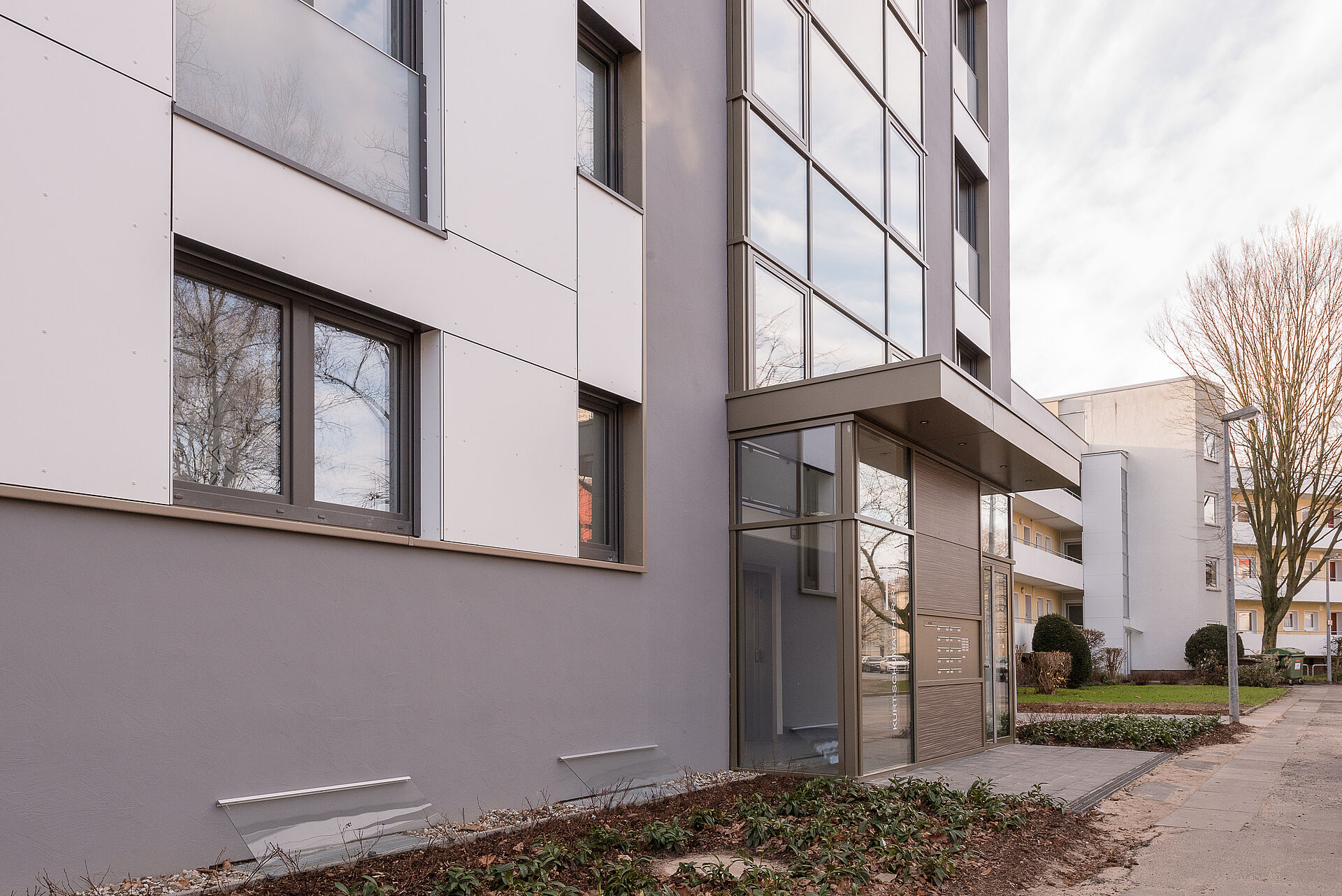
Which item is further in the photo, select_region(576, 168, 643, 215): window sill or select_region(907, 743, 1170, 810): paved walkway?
select_region(907, 743, 1170, 810): paved walkway

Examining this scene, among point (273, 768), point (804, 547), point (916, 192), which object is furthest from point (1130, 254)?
point (273, 768)

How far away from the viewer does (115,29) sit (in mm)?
5273

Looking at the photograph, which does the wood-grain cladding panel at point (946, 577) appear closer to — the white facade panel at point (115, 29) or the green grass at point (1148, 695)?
the white facade panel at point (115, 29)

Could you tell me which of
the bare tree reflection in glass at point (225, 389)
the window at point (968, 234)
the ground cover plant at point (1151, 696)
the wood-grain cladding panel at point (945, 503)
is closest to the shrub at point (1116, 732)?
the wood-grain cladding panel at point (945, 503)

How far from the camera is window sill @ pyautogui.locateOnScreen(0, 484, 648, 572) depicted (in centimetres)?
478

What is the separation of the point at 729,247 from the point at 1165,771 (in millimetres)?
7780

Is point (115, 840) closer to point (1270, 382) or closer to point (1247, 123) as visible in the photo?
point (1247, 123)

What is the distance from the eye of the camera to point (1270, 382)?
3145cm

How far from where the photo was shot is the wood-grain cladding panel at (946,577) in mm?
11570

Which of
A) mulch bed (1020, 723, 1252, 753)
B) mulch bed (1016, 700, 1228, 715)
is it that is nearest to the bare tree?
mulch bed (1016, 700, 1228, 715)

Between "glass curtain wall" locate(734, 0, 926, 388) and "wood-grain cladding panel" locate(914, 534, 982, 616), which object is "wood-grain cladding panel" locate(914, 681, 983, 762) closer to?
"wood-grain cladding panel" locate(914, 534, 982, 616)

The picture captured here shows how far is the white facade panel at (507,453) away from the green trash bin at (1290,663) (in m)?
33.2

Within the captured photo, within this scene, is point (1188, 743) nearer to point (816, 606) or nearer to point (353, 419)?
point (816, 606)

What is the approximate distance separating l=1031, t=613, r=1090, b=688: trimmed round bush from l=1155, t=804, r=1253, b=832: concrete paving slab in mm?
22220
